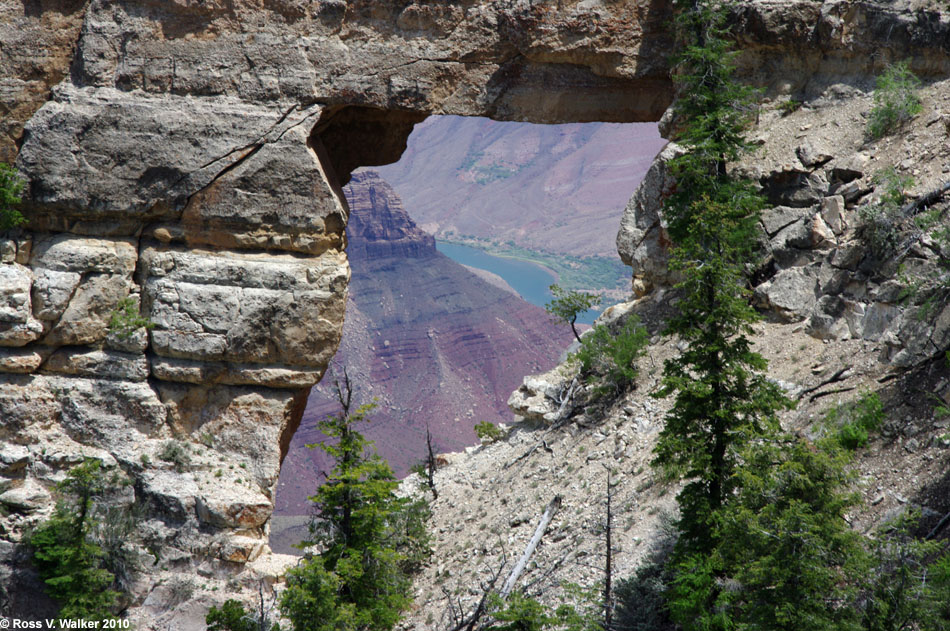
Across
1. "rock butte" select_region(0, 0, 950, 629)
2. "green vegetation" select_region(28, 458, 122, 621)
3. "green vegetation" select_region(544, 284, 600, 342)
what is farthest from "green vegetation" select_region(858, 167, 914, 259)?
"green vegetation" select_region(28, 458, 122, 621)

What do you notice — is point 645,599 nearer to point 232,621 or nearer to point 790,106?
point 232,621

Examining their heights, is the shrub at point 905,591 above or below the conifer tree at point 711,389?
below

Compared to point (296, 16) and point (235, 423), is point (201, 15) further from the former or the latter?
point (235, 423)

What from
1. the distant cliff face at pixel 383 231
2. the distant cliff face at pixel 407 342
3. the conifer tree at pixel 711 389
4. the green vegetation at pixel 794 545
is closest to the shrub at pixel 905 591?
the green vegetation at pixel 794 545

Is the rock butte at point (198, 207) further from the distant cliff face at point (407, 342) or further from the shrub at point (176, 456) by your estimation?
the distant cliff face at point (407, 342)

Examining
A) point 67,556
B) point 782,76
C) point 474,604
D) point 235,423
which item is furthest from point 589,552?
point 782,76
